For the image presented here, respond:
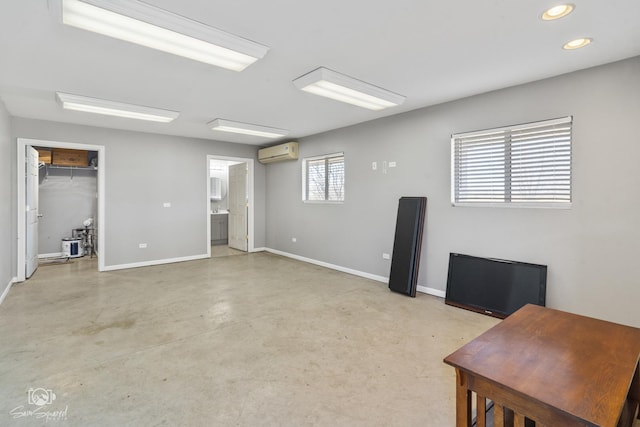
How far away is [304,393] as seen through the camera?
210 cm

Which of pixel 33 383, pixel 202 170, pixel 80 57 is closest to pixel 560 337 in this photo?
pixel 33 383

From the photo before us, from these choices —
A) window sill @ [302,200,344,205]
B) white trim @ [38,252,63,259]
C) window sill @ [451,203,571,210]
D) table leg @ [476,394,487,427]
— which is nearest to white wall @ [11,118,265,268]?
window sill @ [302,200,344,205]

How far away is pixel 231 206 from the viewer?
810 cm

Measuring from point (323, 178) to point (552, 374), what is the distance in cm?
502

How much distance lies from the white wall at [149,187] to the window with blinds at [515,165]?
16.3 ft

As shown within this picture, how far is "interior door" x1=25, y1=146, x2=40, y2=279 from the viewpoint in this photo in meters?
4.92

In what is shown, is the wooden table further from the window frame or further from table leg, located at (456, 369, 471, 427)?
the window frame

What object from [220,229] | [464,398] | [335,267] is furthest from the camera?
[220,229]

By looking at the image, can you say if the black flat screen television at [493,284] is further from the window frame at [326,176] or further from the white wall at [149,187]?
the white wall at [149,187]

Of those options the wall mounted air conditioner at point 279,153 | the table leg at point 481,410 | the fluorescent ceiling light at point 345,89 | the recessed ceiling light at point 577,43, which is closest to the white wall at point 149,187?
the wall mounted air conditioner at point 279,153

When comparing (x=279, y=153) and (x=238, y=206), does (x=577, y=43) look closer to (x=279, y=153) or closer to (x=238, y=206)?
(x=279, y=153)

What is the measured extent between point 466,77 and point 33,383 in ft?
14.8

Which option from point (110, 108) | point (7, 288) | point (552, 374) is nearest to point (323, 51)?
point (552, 374)

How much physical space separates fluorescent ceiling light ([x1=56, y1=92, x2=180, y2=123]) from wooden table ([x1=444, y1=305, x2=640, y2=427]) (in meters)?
4.53
